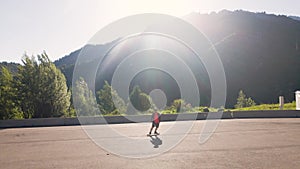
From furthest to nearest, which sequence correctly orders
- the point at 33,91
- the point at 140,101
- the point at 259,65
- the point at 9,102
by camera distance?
the point at 259,65, the point at 140,101, the point at 9,102, the point at 33,91

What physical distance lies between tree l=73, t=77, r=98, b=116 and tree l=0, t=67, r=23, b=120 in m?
13.7

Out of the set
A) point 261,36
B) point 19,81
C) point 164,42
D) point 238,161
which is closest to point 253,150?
point 238,161

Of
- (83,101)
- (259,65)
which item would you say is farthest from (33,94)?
(259,65)

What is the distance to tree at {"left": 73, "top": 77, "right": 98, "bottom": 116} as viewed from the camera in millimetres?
58750

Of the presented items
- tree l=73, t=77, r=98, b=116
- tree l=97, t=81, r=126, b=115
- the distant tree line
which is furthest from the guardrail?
tree l=73, t=77, r=98, b=116

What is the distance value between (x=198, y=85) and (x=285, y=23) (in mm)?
62070

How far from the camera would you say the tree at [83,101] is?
193ft

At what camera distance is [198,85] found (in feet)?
364

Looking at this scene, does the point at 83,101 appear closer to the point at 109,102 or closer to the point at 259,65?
the point at 109,102

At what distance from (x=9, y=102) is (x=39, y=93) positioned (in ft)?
16.0

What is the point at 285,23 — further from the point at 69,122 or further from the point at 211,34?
the point at 69,122

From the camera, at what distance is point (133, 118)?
32562 millimetres

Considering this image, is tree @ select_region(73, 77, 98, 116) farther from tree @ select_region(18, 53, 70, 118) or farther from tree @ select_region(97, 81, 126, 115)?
tree @ select_region(18, 53, 70, 118)

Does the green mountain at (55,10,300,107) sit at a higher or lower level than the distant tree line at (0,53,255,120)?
higher
